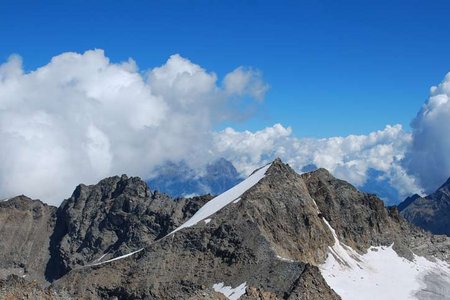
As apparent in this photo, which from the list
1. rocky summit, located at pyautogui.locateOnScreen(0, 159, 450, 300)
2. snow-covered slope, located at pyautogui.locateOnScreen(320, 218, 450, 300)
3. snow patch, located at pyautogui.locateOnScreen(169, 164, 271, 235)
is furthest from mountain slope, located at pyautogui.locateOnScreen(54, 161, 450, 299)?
snow patch, located at pyautogui.locateOnScreen(169, 164, 271, 235)

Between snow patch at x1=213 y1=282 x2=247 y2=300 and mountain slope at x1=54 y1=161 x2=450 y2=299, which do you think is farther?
mountain slope at x1=54 y1=161 x2=450 y2=299

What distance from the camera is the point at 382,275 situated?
132250 millimetres

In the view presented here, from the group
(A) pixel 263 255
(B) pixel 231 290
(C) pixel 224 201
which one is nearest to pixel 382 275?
(A) pixel 263 255

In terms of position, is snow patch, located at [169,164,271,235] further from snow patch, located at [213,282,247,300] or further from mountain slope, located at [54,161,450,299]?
snow patch, located at [213,282,247,300]

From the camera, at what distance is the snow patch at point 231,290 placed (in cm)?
10282

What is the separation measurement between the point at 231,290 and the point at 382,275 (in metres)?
39.8

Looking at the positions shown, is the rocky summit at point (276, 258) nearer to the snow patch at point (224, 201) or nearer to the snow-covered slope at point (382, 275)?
the snow-covered slope at point (382, 275)

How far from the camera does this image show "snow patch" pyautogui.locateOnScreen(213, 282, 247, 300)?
102825 mm

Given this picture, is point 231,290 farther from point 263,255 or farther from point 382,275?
point 382,275

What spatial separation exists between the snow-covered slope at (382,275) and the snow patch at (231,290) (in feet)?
62.9

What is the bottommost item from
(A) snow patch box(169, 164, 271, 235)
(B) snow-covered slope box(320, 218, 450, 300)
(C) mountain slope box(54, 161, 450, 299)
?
(B) snow-covered slope box(320, 218, 450, 300)

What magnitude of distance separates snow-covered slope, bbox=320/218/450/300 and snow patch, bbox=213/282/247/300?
1918cm

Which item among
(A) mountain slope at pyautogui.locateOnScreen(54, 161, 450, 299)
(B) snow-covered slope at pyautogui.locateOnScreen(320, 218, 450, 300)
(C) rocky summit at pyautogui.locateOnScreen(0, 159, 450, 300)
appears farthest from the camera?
(B) snow-covered slope at pyautogui.locateOnScreen(320, 218, 450, 300)

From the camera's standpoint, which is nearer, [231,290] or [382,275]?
[231,290]
